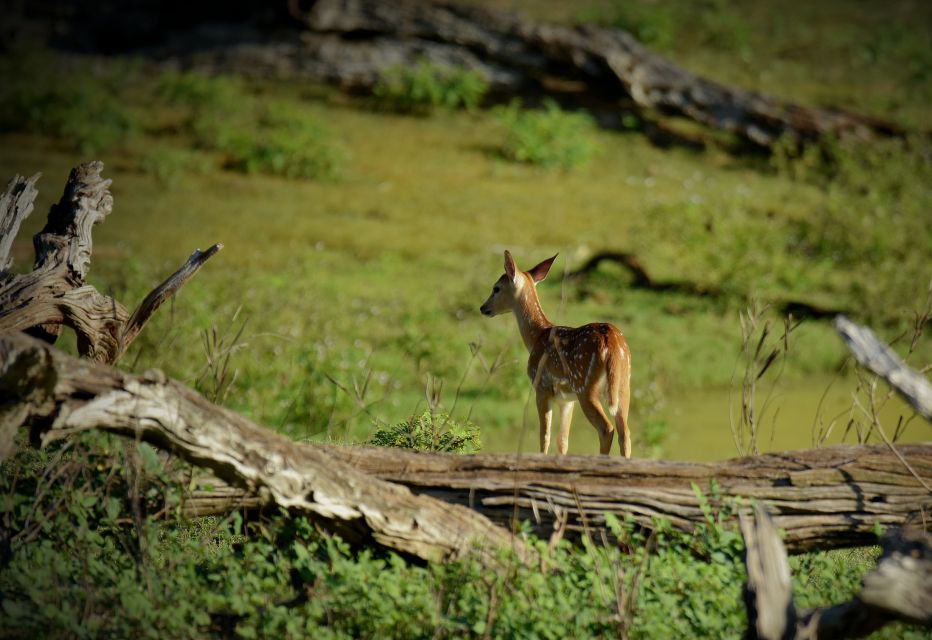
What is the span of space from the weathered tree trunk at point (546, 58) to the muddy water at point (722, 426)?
757 centimetres

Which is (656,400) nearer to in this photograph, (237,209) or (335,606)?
(335,606)

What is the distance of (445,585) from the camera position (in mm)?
4668

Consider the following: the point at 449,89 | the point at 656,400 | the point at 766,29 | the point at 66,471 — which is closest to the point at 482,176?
the point at 449,89

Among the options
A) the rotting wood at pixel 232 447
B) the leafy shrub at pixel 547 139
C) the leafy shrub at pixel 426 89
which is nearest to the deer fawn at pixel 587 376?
the rotting wood at pixel 232 447

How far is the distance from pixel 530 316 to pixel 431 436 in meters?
1.35

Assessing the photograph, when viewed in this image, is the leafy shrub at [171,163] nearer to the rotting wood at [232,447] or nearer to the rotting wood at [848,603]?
the rotting wood at [232,447]

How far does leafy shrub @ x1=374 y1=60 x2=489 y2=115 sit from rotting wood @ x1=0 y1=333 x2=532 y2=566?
13.9 meters

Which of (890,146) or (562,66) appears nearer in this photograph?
(890,146)

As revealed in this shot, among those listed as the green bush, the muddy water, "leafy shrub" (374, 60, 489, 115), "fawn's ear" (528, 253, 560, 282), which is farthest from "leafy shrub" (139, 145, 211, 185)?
the green bush

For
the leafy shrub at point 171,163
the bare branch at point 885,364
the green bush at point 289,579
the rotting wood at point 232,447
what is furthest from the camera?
the leafy shrub at point 171,163

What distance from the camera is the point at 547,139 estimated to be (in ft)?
55.1

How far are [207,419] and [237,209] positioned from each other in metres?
10.2

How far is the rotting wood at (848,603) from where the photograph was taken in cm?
378

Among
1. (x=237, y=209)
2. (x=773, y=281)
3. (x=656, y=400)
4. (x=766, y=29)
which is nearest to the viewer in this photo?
(x=656, y=400)
